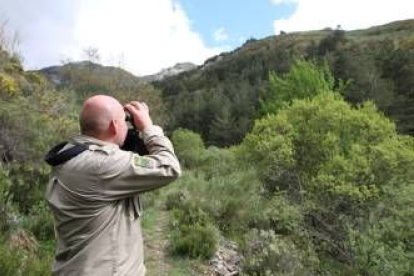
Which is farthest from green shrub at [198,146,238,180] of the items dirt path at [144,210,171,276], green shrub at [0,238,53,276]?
green shrub at [0,238,53,276]

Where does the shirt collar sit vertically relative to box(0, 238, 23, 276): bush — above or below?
above

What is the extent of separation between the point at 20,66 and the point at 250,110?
31720 millimetres

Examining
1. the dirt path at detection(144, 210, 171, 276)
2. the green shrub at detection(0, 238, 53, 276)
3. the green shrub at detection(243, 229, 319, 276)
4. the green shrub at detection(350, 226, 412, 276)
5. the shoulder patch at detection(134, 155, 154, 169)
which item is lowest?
the green shrub at detection(350, 226, 412, 276)

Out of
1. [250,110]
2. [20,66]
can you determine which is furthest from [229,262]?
[250,110]

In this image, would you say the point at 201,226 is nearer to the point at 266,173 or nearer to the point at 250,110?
the point at 266,173

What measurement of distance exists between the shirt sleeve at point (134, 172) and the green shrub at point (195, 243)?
16.5ft

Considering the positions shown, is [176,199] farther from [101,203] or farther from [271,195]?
[101,203]

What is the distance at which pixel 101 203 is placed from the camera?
5.87 ft

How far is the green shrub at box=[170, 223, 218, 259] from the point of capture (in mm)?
6680

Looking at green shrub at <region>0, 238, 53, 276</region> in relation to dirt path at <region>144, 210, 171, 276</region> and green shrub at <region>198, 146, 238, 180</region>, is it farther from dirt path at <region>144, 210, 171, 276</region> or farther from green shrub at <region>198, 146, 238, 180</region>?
green shrub at <region>198, 146, 238, 180</region>

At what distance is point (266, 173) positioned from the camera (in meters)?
14.5

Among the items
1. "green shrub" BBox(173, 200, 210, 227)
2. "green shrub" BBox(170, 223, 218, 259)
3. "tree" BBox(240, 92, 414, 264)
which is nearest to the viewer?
"green shrub" BBox(170, 223, 218, 259)

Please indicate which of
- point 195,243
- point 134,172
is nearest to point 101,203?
point 134,172

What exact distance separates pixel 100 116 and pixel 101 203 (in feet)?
1.20
